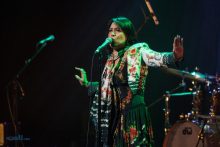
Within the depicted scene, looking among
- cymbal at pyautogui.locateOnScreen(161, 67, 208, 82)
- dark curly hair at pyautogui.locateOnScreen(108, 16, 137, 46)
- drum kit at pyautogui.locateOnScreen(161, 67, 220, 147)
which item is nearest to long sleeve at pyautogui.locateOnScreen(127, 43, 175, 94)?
dark curly hair at pyautogui.locateOnScreen(108, 16, 137, 46)

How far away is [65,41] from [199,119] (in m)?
2.50

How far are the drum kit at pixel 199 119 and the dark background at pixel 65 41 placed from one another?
97 centimetres

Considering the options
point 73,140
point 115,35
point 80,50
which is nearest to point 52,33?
point 80,50

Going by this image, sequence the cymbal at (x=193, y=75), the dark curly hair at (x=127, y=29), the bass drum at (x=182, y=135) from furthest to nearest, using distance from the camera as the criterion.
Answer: the bass drum at (x=182, y=135)
the cymbal at (x=193, y=75)
the dark curly hair at (x=127, y=29)

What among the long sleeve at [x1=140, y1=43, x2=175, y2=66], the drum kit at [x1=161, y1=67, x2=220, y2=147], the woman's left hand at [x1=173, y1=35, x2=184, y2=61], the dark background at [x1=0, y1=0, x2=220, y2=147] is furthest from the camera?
the dark background at [x1=0, y1=0, x2=220, y2=147]

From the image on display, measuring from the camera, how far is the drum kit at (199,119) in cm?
510

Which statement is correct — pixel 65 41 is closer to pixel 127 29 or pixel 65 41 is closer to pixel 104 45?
pixel 127 29

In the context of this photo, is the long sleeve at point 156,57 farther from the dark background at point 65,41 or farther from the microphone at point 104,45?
the dark background at point 65,41

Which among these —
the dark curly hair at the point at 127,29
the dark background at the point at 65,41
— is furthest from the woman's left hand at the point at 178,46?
the dark background at the point at 65,41

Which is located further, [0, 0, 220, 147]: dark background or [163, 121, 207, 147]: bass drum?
[0, 0, 220, 147]: dark background

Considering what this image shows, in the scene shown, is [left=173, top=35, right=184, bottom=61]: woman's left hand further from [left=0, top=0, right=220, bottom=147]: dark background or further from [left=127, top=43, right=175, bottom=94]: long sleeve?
[left=0, top=0, right=220, bottom=147]: dark background

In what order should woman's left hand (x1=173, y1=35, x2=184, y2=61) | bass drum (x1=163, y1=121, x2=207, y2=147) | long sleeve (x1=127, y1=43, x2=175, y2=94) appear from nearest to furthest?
1. woman's left hand (x1=173, y1=35, x2=184, y2=61)
2. long sleeve (x1=127, y1=43, x2=175, y2=94)
3. bass drum (x1=163, y1=121, x2=207, y2=147)

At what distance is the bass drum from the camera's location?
5.66 m

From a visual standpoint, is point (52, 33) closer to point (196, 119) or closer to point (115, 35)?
point (196, 119)
